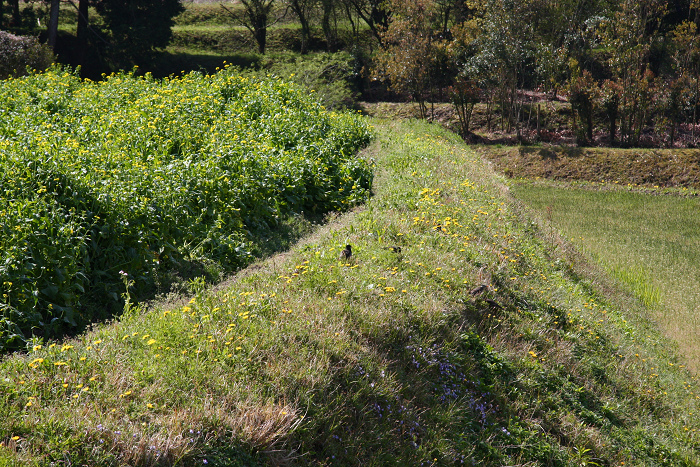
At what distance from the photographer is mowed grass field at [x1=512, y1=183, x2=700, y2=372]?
8672 millimetres

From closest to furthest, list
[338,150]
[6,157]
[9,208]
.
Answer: [9,208]
[6,157]
[338,150]

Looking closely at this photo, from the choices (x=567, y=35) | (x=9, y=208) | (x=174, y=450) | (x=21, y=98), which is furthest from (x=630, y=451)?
(x=567, y=35)

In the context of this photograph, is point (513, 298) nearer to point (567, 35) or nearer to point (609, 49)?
point (609, 49)

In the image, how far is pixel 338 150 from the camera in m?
10.4

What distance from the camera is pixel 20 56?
16078mm

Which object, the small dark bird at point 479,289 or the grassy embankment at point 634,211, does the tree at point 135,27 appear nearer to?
the grassy embankment at point 634,211

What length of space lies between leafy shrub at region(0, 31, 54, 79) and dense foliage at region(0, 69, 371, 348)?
5719mm

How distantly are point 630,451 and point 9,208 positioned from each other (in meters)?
5.81

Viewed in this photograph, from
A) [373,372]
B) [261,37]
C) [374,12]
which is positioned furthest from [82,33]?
[373,372]

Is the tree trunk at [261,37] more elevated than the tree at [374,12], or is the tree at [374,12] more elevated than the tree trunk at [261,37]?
the tree at [374,12]

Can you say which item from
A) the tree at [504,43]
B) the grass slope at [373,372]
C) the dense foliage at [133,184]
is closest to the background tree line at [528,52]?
the tree at [504,43]

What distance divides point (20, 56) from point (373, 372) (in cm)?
1631

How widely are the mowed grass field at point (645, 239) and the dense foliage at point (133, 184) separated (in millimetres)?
4967

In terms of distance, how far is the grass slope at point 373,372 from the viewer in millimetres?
3203
